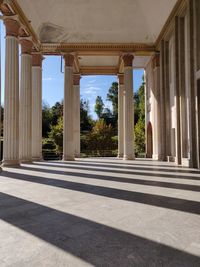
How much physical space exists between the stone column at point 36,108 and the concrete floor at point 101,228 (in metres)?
16.2

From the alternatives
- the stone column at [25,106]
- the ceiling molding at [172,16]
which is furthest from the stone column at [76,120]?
the stone column at [25,106]

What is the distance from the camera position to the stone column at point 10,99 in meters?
17.8

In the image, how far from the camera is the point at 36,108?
24.9m

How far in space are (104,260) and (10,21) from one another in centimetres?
1678

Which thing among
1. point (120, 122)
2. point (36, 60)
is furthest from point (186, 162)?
point (36, 60)

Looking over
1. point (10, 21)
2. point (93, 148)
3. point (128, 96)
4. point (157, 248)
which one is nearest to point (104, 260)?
point (157, 248)

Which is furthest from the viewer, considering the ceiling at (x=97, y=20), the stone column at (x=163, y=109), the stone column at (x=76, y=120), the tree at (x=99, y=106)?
the tree at (x=99, y=106)

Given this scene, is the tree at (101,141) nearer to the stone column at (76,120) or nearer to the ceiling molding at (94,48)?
the stone column at (76,120)

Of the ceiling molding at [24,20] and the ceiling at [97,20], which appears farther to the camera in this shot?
the ceiling at [97,20]

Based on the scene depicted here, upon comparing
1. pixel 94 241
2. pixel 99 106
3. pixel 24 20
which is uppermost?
pixel 99 106

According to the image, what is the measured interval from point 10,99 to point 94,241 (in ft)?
48.1

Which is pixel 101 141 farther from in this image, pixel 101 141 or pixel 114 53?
pixel 114 53

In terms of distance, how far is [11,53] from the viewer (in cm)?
1788

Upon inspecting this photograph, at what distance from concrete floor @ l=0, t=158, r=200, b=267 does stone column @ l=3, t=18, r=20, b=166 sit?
9604mm
